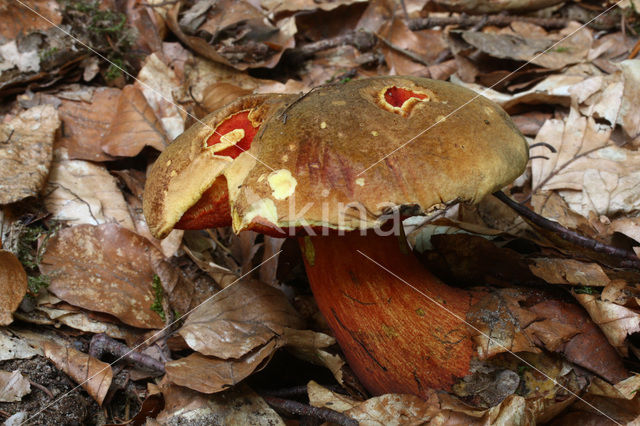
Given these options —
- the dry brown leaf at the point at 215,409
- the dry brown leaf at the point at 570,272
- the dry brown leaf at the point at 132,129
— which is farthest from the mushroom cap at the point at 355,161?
the dry brown leaf at the point at 132,129

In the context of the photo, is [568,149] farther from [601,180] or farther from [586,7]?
[586,7]

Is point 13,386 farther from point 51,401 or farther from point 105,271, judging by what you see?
point 105,271

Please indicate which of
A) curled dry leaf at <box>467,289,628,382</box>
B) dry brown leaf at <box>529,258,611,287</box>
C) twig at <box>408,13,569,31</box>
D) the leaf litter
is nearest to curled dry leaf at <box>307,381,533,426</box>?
the leaf litter

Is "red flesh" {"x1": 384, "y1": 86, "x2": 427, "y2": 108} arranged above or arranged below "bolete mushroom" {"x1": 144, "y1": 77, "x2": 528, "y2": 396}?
above

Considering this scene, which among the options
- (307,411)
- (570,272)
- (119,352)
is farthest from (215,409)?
(570,272)

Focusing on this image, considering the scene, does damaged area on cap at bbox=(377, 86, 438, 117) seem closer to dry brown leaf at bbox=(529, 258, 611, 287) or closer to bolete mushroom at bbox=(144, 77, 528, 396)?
bolete mushroom at bbox=(144, 77, 528, 396)
